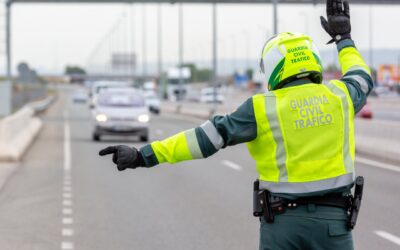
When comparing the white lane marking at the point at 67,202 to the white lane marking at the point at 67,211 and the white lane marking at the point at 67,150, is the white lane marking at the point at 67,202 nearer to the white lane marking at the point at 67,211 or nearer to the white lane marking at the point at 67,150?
the white lane marking at the point at 67,211

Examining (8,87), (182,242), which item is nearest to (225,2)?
(8,87)

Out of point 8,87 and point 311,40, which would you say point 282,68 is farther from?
point 8,87

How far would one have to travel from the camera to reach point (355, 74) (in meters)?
5.13

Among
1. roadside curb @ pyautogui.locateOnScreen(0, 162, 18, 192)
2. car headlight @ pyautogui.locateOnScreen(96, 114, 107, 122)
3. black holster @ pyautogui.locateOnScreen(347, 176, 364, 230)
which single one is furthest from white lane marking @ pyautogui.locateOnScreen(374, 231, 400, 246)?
car headlight @ pyautogui.locateOnScreen(96, 114, 107, 122)

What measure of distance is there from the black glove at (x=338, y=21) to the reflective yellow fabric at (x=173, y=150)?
992mm

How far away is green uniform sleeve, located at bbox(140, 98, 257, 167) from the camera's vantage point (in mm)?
4785

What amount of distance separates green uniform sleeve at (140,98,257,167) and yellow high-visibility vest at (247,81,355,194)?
52 millimetres

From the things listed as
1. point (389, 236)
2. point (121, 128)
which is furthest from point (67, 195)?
point (121, 128)

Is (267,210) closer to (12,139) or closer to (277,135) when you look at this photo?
(277,135)

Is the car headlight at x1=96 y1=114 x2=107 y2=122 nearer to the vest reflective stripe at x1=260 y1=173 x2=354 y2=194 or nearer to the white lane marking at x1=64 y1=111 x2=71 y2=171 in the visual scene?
the white lane marking at x1=64 y1=111 x2=71 y2=171

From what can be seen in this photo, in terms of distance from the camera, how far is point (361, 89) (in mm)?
5070

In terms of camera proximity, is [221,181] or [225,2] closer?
[221,181]

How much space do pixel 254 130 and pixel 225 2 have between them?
1785 inches

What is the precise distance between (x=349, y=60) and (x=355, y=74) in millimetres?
112
